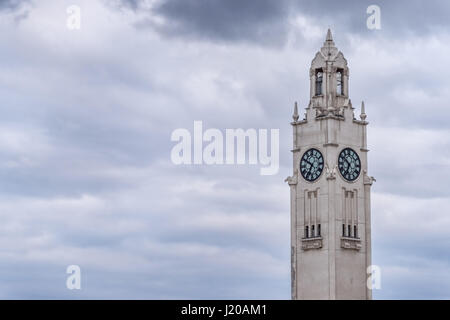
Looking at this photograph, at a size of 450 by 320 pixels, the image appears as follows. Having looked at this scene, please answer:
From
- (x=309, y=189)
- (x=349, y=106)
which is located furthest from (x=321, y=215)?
(x=349, y=106)

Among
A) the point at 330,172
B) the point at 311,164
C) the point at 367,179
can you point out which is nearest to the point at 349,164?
the point at 367,179

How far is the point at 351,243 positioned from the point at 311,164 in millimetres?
9998

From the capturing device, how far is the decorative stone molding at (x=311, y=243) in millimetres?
146250

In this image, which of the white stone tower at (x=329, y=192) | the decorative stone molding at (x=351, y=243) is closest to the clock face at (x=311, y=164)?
the white stone tower at (x=329, y=192)

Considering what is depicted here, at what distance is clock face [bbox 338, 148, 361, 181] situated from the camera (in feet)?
484

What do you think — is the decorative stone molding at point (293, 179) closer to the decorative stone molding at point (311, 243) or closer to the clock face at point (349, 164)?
the clock face at point (349, 164)

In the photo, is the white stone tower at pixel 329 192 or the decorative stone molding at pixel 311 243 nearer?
the white stone tower at pixel 329 192

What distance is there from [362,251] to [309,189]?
932cm

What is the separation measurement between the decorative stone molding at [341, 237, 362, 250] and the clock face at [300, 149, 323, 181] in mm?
7817

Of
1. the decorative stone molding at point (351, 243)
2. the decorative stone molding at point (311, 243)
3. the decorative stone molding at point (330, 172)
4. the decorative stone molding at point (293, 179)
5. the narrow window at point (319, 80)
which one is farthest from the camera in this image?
the decorative stone molding at point (293, 179)
